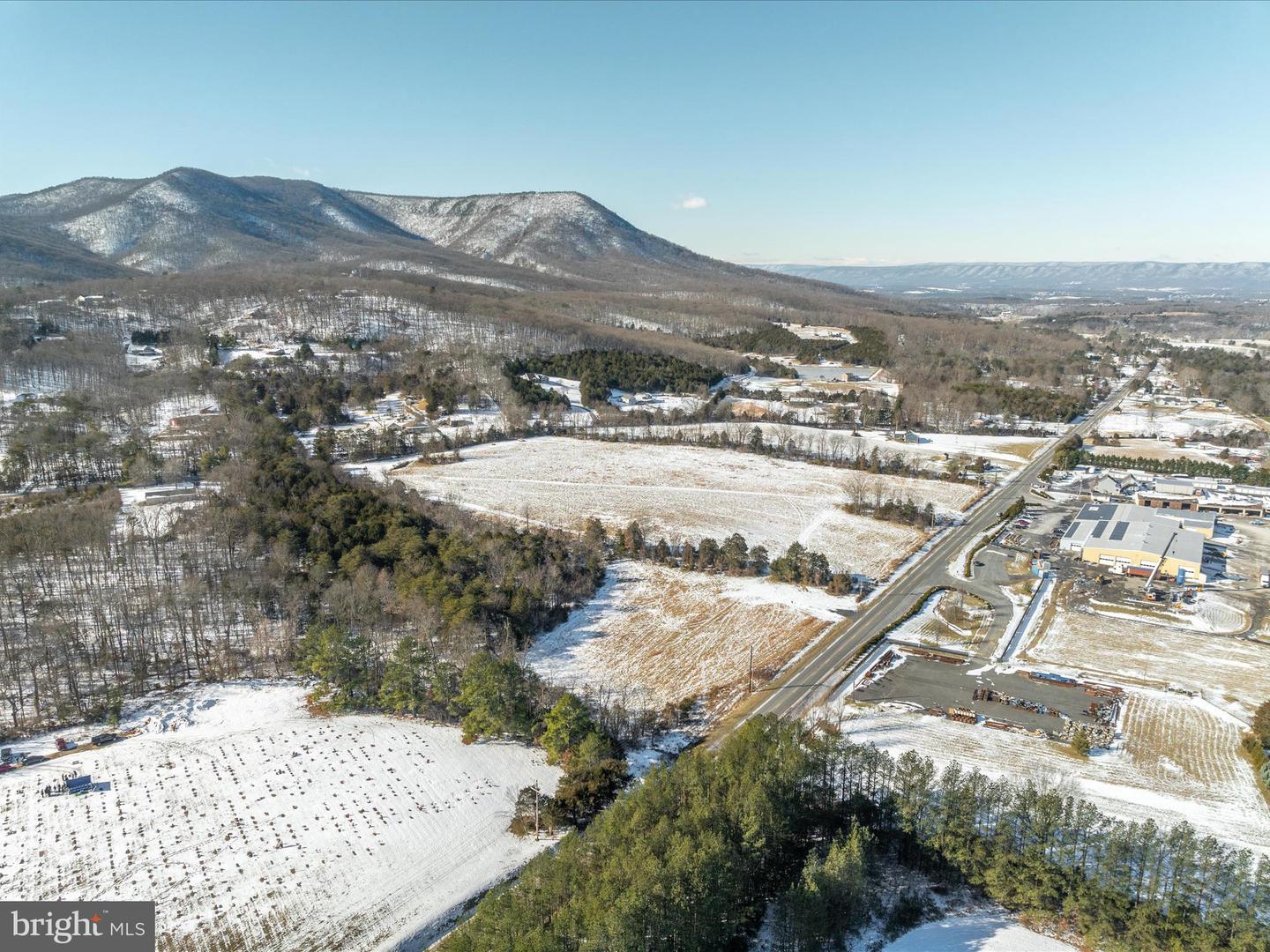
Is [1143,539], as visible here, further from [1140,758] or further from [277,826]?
[277,826]

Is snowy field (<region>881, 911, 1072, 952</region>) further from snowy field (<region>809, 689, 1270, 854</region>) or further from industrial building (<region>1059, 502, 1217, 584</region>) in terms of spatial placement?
industrial building (<region>1059, 502, 1217, 584</region>)

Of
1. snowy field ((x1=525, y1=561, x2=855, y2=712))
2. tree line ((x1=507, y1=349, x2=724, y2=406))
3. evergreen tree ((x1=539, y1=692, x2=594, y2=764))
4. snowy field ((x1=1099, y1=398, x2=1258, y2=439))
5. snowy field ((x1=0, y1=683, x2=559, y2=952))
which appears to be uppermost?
tree line ((x1=507, y1=349, x2=724, y2=406))

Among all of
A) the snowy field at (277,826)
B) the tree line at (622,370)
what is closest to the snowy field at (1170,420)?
the tree line at (622,370)

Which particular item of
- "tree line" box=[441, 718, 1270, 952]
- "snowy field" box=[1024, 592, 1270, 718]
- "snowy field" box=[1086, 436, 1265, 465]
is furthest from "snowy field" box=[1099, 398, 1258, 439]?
"tree line" box=[441, 718, 1270, 952]

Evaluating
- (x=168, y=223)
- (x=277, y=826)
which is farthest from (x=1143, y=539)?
(x=168, y=223)

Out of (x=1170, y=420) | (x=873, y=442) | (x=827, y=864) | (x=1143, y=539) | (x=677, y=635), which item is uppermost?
(x=1170, y=420)

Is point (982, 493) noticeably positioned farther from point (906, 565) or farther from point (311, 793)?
point (311, 793)
